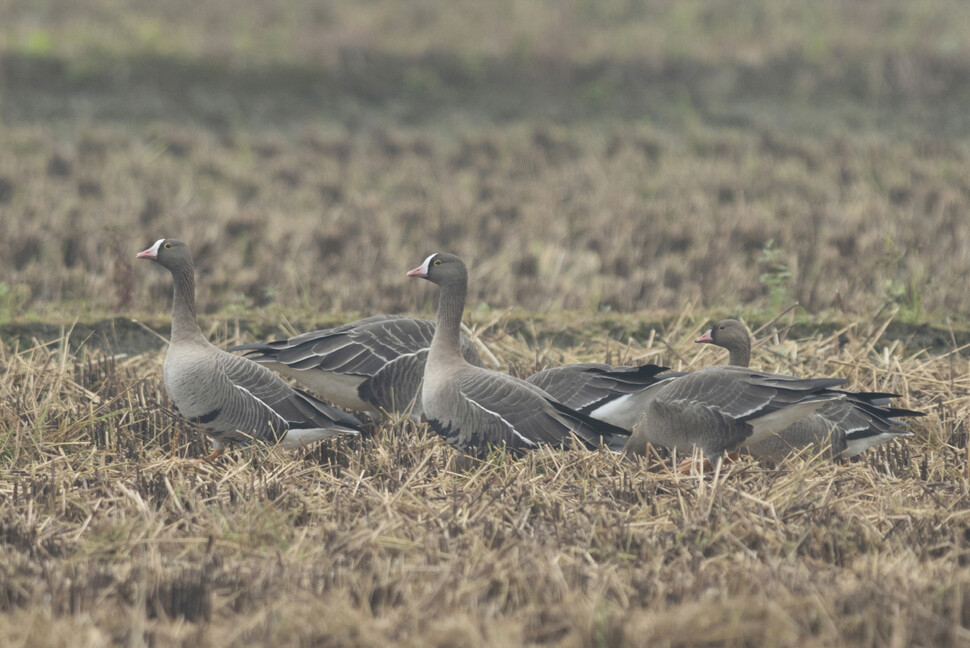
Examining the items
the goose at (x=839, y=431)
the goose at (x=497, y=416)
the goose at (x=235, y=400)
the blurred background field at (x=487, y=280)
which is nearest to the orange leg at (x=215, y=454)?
the goose at (x=235, y=400)

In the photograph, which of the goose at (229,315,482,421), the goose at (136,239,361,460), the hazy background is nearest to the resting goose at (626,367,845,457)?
the goose at (229,315,482,421)

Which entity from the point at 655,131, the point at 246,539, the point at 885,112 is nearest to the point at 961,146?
the point at 885,112

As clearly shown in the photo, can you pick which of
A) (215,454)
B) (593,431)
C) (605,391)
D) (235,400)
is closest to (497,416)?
(593,431)

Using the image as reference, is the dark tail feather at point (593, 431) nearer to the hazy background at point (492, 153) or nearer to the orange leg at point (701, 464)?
the orange leg at point (701, 464)

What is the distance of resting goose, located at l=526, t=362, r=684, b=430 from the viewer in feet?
23.2

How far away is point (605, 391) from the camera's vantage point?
7109mm

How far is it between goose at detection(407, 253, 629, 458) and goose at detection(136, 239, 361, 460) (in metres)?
0.62

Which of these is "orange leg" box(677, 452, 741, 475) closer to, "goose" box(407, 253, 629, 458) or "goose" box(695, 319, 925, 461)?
"goose" box(695, 319, 925, 461)

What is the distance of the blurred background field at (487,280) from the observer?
4.65 m

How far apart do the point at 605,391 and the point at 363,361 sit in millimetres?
1551

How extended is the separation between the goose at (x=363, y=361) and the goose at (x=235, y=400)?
1.31ft

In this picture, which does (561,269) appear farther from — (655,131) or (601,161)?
(655,131)

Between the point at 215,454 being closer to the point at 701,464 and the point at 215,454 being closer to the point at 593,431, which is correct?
the point at 593,431

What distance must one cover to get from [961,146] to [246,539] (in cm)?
1441
